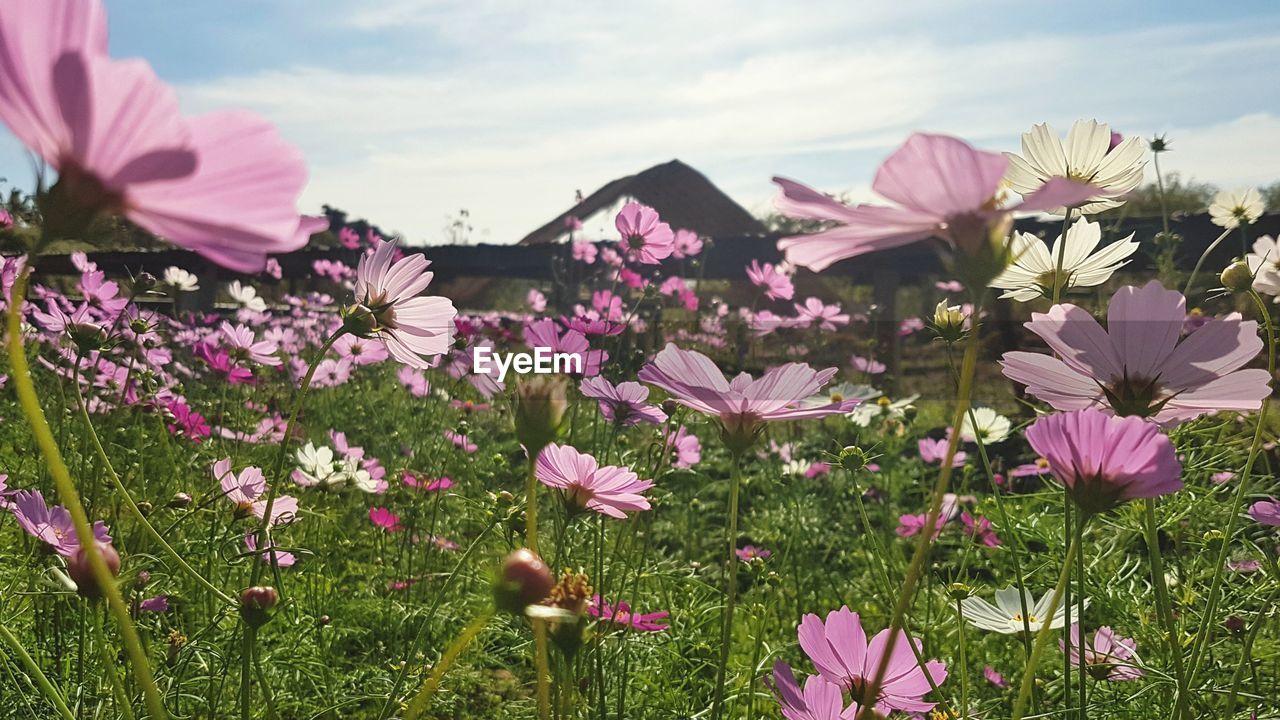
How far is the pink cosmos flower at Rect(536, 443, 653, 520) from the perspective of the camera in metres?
0.50

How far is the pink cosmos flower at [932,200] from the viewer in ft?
0.86

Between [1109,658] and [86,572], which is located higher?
[86,572]

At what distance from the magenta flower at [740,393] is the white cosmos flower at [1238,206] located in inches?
57.0

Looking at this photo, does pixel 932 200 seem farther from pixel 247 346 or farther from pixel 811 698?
pixel 247 346

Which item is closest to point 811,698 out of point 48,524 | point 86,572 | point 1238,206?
point 86,572

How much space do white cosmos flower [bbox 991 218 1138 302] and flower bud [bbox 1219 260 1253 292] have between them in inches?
3.6

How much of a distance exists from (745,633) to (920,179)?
1.24m

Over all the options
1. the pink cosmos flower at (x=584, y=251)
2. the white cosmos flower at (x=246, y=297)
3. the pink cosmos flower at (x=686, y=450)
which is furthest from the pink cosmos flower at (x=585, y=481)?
the pink cosmos flower at (x=584, y=251)

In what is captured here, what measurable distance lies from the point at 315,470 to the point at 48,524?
594 mm

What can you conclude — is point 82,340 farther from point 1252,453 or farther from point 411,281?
point 1252,453

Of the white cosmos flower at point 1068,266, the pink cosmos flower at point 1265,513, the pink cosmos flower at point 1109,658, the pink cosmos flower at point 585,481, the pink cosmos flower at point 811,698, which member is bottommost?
the pink cosmos flower at point 1109,658

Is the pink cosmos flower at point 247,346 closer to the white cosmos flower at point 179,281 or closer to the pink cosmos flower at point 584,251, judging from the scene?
the white cosmos flower at point 179,281

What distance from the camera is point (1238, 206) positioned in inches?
64.7

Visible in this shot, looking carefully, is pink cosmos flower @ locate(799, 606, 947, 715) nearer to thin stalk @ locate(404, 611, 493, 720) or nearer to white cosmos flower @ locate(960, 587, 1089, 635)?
white cosmos flower @ locate(960, 587, 1089, 635)
